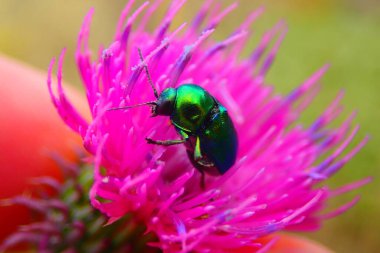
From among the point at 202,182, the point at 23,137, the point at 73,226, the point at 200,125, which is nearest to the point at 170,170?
the point at 202,182

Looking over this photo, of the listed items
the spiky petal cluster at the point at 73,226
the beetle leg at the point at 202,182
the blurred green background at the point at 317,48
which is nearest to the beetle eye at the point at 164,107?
the beetle leg at the point at 202,182

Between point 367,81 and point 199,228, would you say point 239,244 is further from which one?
point 367,81

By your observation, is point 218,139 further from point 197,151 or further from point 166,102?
point 166,102

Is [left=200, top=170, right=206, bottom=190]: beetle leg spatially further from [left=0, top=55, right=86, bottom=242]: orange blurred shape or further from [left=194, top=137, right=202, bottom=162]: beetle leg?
[left=0, top=55, right=86, bottom=242]: orange blurred shape

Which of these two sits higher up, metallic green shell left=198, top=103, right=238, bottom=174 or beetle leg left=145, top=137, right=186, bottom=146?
beetle leg left=145, top=137, right=186, bottom=146

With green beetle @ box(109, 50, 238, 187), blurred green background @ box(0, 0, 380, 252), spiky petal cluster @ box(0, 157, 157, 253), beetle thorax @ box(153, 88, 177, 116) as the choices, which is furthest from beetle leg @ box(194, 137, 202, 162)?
blurred green background @ box(0, 0, 380, 252)

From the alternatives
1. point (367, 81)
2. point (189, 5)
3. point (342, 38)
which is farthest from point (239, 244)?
point (189, 5)
